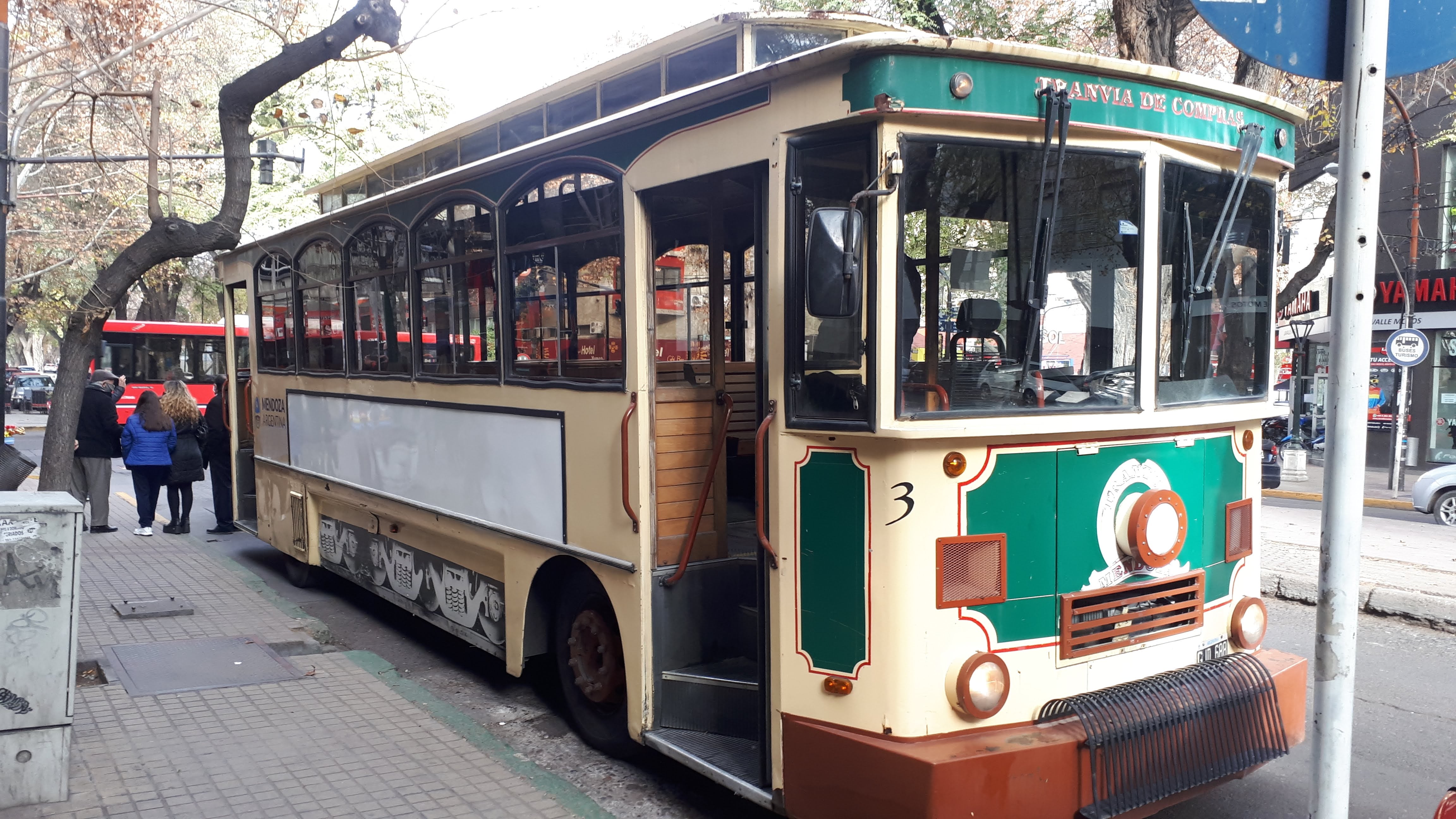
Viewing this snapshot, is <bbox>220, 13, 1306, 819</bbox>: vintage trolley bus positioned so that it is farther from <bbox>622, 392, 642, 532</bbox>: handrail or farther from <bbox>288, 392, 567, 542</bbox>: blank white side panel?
<bbox>288, 392, 567, 542</bbox>: blank white side panel

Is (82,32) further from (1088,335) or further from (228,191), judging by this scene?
(1088,335)

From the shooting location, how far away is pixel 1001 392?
3.56 metres

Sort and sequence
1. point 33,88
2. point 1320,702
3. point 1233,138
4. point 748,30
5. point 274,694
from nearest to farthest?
1. point 1320,702
2. point 1233,138
3. point 748,30
4. point 274,694
5. point 33,88

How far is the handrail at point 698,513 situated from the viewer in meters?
4.54

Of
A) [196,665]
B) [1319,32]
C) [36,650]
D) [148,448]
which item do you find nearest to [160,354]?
[148,448]

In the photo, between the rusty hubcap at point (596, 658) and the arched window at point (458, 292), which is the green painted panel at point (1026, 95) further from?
the arched window at point (458, 292)

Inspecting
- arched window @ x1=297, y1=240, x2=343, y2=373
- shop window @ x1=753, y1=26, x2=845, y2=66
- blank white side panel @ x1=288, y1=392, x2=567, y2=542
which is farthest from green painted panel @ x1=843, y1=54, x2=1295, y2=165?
arched window @ x1=297, y1=240, x2=343, y2=373

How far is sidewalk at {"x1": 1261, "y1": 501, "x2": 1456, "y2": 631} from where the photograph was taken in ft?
25.3

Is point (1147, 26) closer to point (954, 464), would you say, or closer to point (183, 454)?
point (954, 464)

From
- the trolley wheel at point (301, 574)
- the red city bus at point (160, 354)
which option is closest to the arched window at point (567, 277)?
the trolley wheel at point (301, 574)

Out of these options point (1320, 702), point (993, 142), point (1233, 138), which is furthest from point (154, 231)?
point (1320, 702)

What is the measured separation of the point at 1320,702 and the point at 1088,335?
150cm

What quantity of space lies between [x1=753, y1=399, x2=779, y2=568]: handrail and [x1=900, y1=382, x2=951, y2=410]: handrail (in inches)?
21.4

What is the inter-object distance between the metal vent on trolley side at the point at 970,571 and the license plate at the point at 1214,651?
1052 mm
